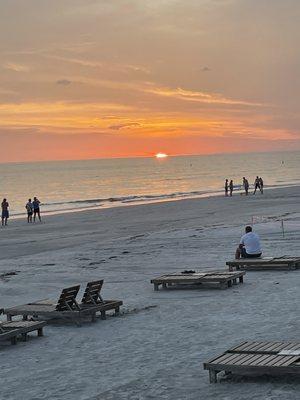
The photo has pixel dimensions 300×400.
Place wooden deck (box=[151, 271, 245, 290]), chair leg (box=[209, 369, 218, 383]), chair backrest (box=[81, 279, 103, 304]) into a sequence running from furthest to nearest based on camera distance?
wooden deck (box=[151, 271, 245, 290]) → chair backrest (box=[81, 279, 103, 304]) → chair leg (box=[209, 369, 218, 383])

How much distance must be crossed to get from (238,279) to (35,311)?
21.3ft

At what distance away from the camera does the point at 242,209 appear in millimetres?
48938

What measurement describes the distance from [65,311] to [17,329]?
5.37 ft

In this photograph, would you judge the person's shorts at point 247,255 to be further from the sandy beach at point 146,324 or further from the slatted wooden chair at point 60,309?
the slatted wooden chair at point 60,309

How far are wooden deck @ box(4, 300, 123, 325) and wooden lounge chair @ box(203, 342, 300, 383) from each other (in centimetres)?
483

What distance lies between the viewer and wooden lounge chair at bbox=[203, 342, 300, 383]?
9211 mm

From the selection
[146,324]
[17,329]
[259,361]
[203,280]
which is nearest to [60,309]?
[17,329]

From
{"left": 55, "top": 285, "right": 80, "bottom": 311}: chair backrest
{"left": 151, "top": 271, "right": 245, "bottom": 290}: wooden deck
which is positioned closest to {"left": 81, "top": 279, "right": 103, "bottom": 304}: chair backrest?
{"left": 55, "top": 285, "right": 80, "bottom": 311}: chair backrest

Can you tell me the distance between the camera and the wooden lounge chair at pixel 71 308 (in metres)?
14.2

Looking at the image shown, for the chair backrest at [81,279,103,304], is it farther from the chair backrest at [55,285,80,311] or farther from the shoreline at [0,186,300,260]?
the shoreline at [0,186,300,260]

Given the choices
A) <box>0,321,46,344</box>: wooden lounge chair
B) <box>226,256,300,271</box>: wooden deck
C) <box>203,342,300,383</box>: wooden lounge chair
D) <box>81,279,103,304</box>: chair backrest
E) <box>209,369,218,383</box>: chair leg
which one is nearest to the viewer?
<box>203,342,300,383</box>: wooden lounge chair

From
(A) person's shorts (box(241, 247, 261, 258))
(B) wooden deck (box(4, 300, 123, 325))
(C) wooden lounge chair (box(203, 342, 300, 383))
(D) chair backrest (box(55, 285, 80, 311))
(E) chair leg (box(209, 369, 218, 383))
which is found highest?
(A) person's shorts (box(241, 247, 261, 258))

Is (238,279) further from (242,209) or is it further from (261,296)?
(242,209)

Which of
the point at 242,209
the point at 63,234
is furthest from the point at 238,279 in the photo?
the point at 242,209
